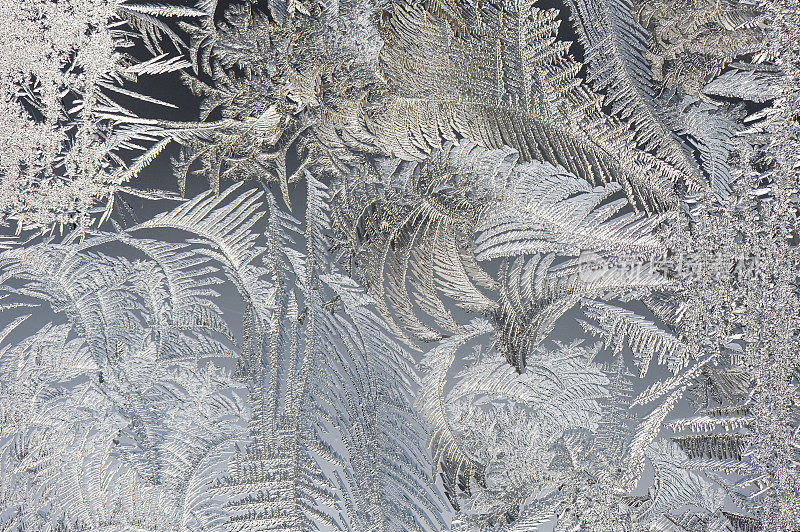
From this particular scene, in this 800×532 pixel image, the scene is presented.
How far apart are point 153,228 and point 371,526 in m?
0.31

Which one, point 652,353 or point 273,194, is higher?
point 273,194

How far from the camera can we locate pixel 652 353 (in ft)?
1.63

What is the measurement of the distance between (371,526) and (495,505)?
10 cm

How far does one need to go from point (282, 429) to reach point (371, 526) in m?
0.10

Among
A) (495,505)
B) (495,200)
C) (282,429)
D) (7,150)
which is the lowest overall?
(495,505)

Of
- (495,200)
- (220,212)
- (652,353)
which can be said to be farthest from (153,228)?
(652,353)

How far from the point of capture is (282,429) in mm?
523

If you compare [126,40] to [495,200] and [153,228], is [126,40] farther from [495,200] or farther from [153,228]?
[495,200]

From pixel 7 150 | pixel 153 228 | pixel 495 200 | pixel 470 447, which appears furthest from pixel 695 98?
pixel 7 150

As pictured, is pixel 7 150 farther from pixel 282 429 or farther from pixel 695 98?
pixel 695 98

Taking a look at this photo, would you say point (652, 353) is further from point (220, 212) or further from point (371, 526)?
point (220, 212)

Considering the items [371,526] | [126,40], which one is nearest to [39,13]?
[126,40]

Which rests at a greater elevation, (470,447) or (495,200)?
(495,200)

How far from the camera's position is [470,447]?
20.1 inches
